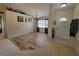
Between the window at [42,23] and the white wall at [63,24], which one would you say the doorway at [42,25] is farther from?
the white wall at [63,24]

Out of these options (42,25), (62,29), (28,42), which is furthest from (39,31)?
(62,29)

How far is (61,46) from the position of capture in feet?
7.06

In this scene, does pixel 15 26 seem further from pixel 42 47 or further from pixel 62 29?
pixel 62 29

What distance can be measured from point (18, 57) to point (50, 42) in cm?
81

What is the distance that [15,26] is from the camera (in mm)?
2264

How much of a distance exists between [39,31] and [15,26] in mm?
616

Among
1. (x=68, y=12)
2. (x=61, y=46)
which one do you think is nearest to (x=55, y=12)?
(x=68, y=12)

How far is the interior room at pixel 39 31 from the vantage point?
200 centimetres

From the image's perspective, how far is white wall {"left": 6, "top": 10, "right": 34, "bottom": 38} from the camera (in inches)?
86.9

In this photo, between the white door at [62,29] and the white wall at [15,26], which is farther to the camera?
the white wall at [15,26]

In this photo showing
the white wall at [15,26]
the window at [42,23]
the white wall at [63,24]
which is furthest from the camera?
the white wall at [15,26]

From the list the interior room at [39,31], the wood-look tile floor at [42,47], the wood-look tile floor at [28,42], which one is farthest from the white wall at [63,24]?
the wood-look tile floor at [28,42]

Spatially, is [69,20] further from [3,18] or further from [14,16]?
[3,18]

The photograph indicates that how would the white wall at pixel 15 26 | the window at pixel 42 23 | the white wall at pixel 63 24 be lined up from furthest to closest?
1. the white wall at pixel 15 26
2. the window at pixel 42 23
3. the white wall at pixel 63 24
